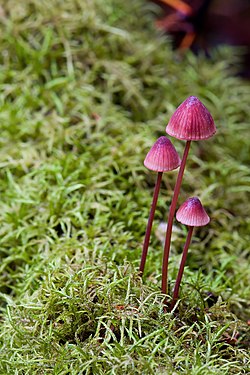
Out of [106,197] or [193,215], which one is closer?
[193,215]

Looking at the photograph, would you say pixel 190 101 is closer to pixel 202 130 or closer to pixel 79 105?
pixel 202 130

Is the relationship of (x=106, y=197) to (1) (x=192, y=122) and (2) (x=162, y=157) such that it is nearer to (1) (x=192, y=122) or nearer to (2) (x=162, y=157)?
(2) (x=162, y=157)

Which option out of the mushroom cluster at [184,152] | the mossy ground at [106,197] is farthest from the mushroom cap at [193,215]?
the mossy ground at [106,197]

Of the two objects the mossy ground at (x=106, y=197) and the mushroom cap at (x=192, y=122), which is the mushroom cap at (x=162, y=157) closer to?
the mushroom cap at (x=192, y=122)

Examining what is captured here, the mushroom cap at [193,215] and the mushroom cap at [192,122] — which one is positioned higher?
the mushroom cap at [192,122]

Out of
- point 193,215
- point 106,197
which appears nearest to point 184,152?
point 193,215

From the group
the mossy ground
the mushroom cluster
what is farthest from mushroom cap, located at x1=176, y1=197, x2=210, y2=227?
the mossy ground

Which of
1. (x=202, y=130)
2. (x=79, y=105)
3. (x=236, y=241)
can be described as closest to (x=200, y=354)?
(x=202, y=130)
